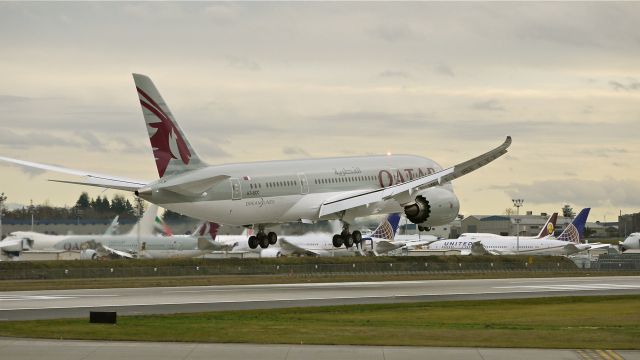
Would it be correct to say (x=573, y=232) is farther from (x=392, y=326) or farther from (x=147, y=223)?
(x=392, y=326)

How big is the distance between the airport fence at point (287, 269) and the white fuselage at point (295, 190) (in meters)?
26.7

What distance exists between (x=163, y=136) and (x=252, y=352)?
1321 inches

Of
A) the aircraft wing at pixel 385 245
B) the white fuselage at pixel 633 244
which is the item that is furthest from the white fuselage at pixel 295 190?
the white fuselage at pixel 633 244

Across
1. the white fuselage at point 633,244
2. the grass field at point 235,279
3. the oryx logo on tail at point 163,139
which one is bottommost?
the grass field at point 235,279

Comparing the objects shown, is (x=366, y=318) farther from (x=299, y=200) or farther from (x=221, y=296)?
(x=299, y=200)

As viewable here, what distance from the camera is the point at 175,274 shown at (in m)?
102

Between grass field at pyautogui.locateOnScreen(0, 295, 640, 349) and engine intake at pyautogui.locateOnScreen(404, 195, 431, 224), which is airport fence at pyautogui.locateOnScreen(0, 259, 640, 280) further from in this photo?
grass field at pyautogui.locateOnScreen(0, 295, 640, 349)

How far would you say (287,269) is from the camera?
105500 mm

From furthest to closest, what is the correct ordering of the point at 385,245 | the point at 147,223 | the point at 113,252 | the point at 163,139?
the point at 385,245
the point at 113,252
the point at 147,223
the point at 163,139

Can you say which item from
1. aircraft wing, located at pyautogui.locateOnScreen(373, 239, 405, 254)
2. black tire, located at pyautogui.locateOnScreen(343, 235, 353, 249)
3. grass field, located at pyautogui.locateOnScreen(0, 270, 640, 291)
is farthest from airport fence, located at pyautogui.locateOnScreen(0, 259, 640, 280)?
black tire, located at pyautogui.locateOnScreen(343, 235, 353, 249)

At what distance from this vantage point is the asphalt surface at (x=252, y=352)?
1287 inches

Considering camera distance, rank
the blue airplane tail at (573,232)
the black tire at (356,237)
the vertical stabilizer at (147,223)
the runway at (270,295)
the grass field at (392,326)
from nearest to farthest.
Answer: the grass field at (392,326), the runway at (270,295), the black tire at (356,237), the vertical stabilizer at (147,223), the blue airplane tail at (573,232)

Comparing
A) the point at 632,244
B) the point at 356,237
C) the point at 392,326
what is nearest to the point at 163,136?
the point at 356,237

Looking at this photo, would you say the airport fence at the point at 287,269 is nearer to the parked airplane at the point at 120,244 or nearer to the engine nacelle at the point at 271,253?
the parked airplane at the point at 120,244
